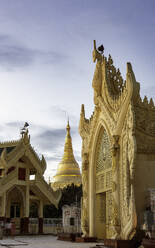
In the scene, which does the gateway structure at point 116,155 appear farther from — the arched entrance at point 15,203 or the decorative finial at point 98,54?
the arched entrance at point 15,203

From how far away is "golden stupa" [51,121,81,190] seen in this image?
1851 inches

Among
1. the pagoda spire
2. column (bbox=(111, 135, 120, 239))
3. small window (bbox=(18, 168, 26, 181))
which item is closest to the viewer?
column (bbox=(111, 135, 120, 239))

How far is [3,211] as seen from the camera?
23312 millimetres

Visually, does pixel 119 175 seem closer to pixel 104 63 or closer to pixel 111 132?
pixel 111 132

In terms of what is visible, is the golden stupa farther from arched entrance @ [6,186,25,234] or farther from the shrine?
the shrine

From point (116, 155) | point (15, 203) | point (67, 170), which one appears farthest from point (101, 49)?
point (67, 170)

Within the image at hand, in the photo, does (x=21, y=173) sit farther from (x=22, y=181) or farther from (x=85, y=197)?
(x=85, y=197)

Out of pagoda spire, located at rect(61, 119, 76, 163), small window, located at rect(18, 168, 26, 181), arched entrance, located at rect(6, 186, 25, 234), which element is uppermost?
pagoda spire, located at rect(61, 119, 76, 163)

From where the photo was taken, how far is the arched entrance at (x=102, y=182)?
15688 millimetres

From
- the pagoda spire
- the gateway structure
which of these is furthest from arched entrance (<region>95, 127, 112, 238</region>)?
the pagoda spire

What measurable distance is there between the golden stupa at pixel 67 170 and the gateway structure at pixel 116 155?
2919 cm

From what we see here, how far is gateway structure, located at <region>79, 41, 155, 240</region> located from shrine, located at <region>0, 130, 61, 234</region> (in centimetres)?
816

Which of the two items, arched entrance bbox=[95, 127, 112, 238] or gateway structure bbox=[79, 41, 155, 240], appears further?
arched entrance bbox=[95, 127, 112, 238]

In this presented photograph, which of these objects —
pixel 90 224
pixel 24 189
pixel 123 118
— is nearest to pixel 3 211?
pixel 24 189
